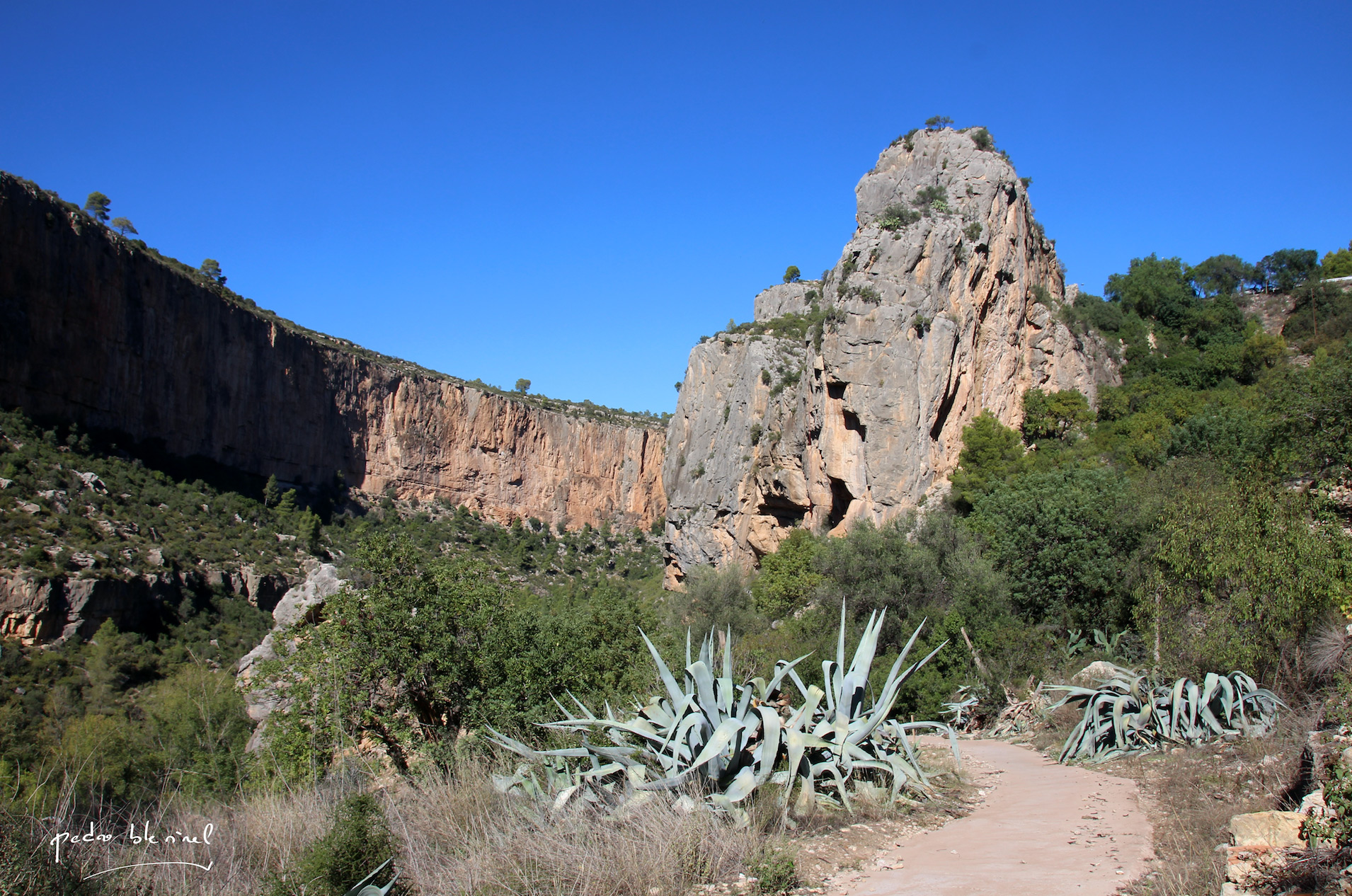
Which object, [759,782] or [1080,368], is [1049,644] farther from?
[1080,368]

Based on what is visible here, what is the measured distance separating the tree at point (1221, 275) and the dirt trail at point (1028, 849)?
51626 mm

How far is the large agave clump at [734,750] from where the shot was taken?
5758mm

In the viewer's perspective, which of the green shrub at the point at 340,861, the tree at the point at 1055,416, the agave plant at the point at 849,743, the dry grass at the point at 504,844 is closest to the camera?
the green shrub at the point at 340,861

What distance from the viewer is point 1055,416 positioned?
30516 mm

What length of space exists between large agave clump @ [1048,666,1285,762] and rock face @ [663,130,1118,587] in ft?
59.1

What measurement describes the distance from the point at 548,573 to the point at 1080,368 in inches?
1453

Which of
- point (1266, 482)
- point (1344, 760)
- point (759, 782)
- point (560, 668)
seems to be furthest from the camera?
point (1266, 482)

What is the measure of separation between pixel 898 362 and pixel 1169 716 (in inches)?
792

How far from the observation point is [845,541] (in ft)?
72.3

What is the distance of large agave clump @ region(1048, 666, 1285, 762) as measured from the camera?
323 inches

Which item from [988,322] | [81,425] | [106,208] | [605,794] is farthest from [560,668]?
[106,208]

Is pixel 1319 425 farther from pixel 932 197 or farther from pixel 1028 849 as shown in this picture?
pixel 932 197
